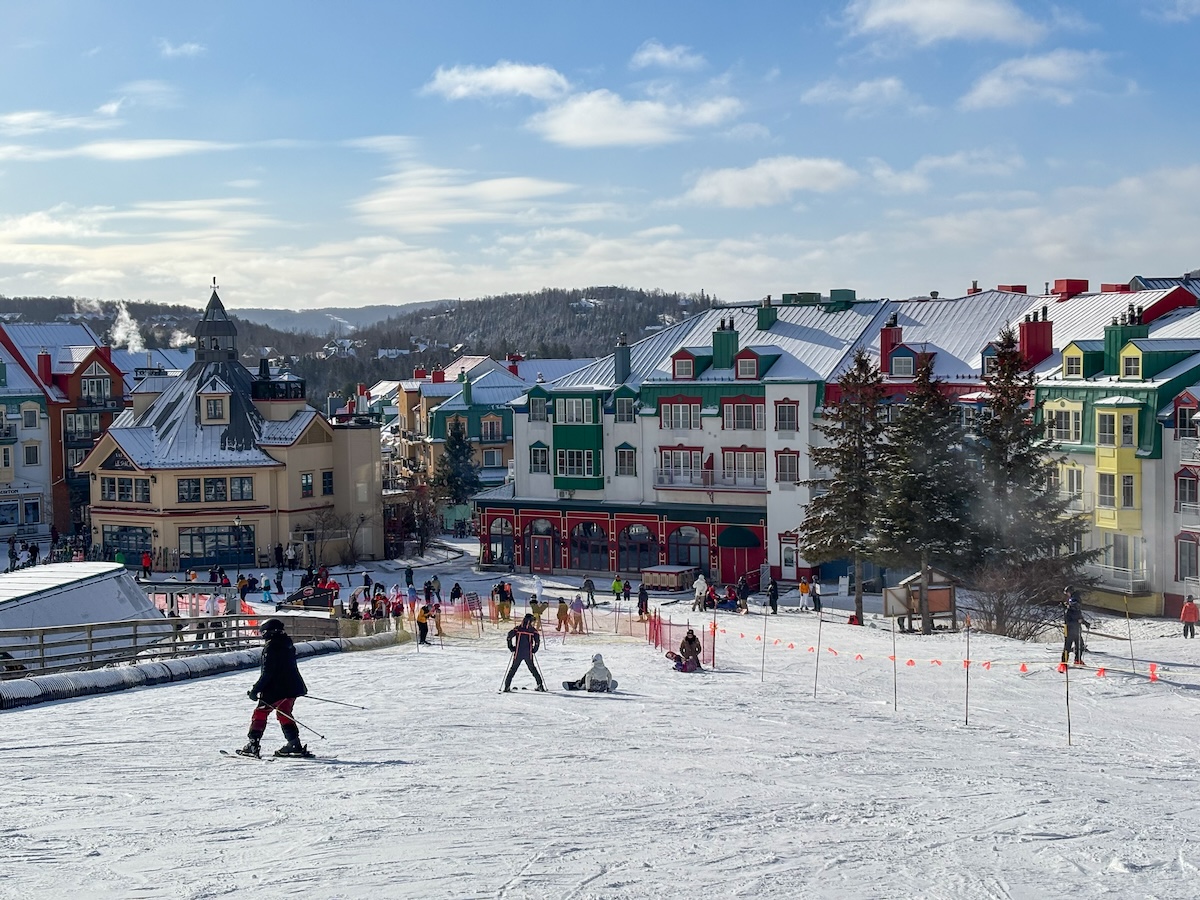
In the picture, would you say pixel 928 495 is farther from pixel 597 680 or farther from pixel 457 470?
pixel 457 470

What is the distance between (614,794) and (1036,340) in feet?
141

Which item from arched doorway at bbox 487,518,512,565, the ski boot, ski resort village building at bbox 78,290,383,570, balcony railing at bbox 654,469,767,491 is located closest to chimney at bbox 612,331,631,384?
balcony railing at bbox 654,469,767,491

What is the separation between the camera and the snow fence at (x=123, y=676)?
953 inches

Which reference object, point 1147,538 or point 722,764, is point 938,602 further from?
point 722,764

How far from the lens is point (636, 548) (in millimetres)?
62812

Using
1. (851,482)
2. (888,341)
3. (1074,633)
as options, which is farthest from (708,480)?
(1074,633)

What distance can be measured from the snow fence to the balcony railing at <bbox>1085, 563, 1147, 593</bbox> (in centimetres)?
2762

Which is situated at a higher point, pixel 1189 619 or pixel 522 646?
pixel 522 646

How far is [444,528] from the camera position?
85000 millimetres

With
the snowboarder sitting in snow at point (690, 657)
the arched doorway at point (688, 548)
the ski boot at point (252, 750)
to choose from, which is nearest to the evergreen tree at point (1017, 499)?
the arched doorway at point (688, 548)

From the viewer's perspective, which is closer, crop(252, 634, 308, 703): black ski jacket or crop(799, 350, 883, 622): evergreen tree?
crop(252, 634, 308, 703): black ski jacket

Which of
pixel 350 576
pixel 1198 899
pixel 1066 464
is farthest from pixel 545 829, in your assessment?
pixel 350 576

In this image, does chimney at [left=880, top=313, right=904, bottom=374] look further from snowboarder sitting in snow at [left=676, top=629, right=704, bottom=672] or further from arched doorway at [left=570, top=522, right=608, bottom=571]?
snowboarder sitting in snow at [left=676, top=629, right=704, bottom=672]

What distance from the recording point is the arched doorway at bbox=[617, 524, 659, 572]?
62406mm
